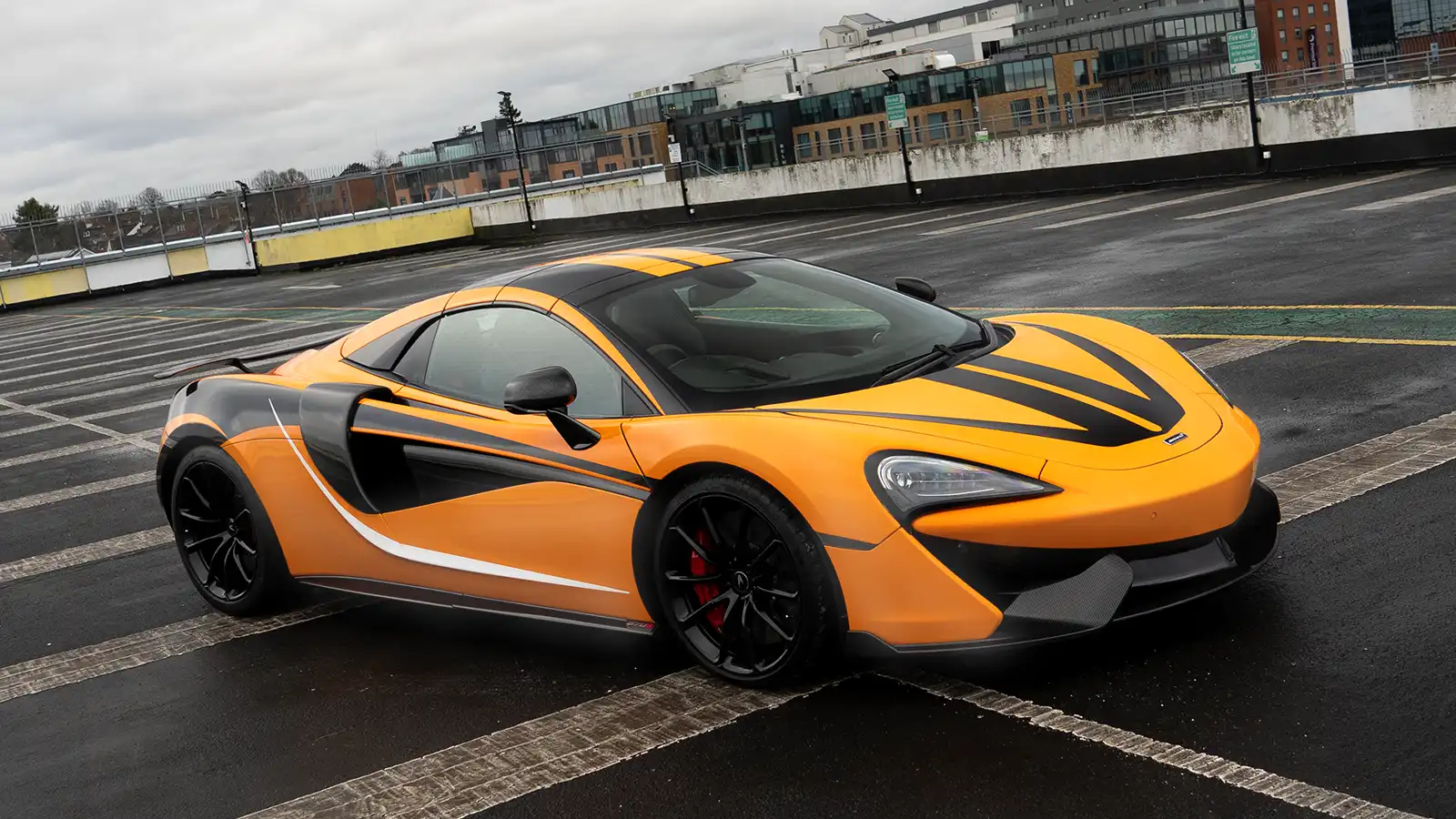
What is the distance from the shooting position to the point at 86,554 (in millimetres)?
7594

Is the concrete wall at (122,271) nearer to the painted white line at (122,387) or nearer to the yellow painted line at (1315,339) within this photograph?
the painted white line at (122,387)

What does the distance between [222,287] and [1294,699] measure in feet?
123

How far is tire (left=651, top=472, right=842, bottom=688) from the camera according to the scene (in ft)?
13.8

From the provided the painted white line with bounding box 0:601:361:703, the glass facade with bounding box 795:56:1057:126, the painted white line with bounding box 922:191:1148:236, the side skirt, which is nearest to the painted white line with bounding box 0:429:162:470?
the painted white line with bounding box 0:601:361:703

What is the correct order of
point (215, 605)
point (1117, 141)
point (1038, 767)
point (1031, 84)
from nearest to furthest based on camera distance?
1. point (1038, 767)
2. point (215, 605)
3. point (1117, 141)
4. point (1031, 84)

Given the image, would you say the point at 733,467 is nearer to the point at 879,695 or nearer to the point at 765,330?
the point at 879,695

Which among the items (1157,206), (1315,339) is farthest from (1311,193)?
(1315,339)

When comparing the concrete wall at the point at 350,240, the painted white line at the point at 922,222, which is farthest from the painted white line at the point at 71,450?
Result: the concrete wall at the point at 350,240

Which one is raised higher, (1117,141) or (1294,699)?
(1117,141)

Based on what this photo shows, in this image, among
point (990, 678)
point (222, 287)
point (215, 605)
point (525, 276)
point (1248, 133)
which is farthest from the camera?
point (222, 287)

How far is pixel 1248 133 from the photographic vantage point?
23.0m

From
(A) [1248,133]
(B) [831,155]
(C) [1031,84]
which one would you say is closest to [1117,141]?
(A) [1248,133]

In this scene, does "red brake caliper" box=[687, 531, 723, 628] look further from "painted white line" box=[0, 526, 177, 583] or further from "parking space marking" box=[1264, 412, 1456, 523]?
"painted white line" box=[0, 526, 177, 583]

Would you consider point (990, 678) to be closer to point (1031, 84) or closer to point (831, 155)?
point (831, 155)
